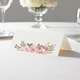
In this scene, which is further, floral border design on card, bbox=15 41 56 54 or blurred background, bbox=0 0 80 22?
blurred background, bbox=0 0 80 22

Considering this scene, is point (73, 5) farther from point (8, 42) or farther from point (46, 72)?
point (46, 72)

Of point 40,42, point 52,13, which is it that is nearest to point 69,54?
point 40,42

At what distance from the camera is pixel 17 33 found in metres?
0.80

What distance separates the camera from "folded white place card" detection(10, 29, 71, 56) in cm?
74

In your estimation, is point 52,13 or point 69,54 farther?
point 52,13

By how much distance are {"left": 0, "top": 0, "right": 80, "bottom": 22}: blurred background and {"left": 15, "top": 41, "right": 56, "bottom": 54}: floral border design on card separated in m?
1.53

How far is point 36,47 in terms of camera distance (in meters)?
0.76

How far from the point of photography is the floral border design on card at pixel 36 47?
75 centimetres

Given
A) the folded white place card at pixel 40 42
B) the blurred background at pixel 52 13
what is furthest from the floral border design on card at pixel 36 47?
the blurred background at pixel 52 13

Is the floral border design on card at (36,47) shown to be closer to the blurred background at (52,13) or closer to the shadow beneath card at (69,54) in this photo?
the shadow beneath card at (69,54)

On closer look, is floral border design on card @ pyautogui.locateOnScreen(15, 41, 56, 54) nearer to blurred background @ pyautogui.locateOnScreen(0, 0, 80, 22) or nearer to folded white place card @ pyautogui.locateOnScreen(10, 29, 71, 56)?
folded white place card @ pyautogui.locateOnScreen(10, 29, 71, 56)

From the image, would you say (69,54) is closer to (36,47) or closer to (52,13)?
(36,47)

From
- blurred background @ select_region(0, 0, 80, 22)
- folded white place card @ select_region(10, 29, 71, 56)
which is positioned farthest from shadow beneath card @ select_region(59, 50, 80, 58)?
blurred background @ select_region(0, 0, 80, 22)

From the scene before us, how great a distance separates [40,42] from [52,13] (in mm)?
1646
